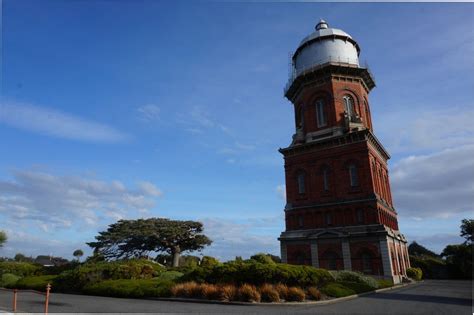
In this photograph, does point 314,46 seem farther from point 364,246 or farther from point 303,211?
point 364,246

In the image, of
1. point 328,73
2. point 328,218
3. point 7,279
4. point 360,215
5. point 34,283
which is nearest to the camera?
point 34,283

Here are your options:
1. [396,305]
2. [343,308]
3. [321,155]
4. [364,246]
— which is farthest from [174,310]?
[321,155]

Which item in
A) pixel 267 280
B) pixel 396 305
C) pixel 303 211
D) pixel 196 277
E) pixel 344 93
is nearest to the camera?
pixel 396 305

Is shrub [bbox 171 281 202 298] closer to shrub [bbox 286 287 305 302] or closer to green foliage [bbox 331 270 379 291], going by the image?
shrub [bbox 286 287 305 302]

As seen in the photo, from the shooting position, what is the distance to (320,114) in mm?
41812

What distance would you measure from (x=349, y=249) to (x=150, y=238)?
2643cm

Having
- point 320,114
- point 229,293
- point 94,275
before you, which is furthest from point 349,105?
point 94,275

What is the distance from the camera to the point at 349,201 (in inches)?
1404

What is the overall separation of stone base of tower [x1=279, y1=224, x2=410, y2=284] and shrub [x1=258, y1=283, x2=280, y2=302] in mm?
19841

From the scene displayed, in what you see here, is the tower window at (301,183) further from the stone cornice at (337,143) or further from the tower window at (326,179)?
the stone cornice at (337,143)

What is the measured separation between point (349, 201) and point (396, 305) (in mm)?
20950

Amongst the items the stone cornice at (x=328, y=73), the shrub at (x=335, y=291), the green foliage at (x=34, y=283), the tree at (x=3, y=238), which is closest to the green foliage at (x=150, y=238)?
the tree at (x=3, y=238)

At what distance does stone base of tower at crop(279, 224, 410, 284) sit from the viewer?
3247 centimetres

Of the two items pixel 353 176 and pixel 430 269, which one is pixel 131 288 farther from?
pixel 430 269
